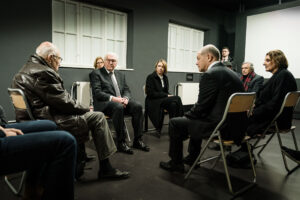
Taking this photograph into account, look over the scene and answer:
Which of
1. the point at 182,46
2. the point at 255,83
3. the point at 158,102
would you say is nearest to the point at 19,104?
the point at 158,102

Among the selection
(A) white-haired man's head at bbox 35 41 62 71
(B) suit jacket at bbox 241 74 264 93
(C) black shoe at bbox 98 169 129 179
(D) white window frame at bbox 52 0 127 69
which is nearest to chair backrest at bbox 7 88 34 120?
(A) white-haired man's head at bbox 35 41 62 71

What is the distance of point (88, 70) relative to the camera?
15.6ft

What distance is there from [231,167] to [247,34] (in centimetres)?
548

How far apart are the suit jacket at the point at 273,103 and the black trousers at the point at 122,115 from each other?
139 cm

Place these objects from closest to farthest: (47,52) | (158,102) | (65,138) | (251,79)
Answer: (65,138)
(47,52)
(158,102)
(251,79)

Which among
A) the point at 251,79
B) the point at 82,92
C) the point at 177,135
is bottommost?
the point at 177,135

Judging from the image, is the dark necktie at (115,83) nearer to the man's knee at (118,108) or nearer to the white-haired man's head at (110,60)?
the white-haired man's head at (110,60)

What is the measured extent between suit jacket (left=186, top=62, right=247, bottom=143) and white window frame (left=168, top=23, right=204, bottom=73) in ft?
15.2

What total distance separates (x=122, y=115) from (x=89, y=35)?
270 cm

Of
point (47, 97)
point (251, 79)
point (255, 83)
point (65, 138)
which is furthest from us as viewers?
point (251, 79)

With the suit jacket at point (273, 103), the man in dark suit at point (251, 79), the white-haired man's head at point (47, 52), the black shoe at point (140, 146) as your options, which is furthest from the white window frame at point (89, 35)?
the suit jacket at point (273, 103)

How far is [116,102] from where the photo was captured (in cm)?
308

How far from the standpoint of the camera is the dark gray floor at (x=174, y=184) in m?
1.84

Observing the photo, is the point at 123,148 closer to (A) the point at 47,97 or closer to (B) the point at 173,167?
(B) the point at 173,167
